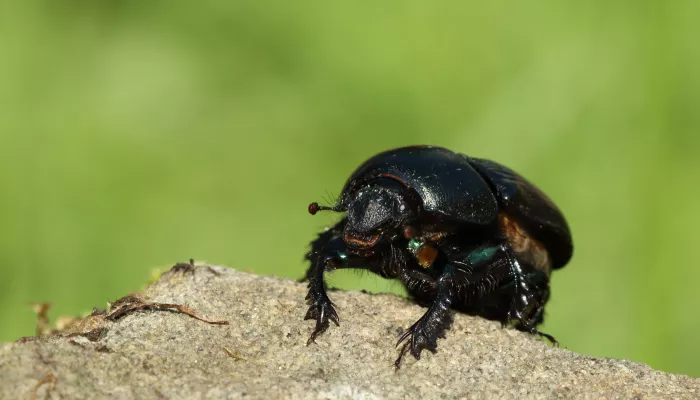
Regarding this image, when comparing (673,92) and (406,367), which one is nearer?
(406,367)

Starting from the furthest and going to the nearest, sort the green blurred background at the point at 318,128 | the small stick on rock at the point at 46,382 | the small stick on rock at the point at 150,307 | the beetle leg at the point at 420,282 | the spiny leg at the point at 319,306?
the green blurred background at the point at 318,128 → the beetle leg at the point at 420,282 → the spiny leg at the point at 319,306 → the small stick on rock at the point at 150,307 → the small stick on rock at the point at 46,382

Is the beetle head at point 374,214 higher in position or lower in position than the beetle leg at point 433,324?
higher

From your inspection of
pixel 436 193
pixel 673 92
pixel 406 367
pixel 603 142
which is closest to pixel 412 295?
pixel 436 193

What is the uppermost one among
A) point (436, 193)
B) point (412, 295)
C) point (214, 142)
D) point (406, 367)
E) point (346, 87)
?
point (346, 87)

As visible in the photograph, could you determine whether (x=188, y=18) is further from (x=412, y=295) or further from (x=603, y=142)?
(x=412, y=295)

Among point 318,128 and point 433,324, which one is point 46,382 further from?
point 318,128

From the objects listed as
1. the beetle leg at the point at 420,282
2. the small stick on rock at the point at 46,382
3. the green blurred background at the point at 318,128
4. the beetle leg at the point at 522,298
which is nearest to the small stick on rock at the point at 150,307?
the small stick on rock at the point at 46,382

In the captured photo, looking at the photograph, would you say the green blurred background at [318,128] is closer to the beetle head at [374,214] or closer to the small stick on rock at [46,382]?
the beetle head at [374,214]
